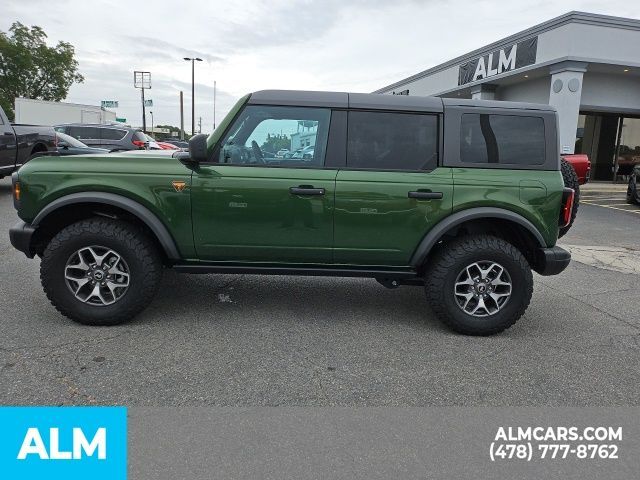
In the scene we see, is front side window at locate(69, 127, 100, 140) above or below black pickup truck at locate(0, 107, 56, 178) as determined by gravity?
above

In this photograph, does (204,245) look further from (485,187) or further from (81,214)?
(485,187)

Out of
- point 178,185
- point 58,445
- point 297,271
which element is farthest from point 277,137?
point 58,445

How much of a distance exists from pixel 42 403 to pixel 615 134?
22640mm

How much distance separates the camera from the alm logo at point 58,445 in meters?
2.25

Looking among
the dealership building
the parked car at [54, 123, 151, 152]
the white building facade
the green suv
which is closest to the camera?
the green suv

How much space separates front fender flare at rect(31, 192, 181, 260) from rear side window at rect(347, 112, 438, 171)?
1.57m

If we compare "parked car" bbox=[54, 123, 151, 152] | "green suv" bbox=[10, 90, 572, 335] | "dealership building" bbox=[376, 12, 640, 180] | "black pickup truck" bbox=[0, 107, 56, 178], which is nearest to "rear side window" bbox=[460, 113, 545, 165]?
"green suv" bbox=[10, 90, 572, 335]

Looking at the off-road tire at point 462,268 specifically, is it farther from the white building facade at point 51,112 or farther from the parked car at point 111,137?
the white building facade at point 51,112

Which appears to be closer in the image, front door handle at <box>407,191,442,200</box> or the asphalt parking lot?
the asphalt parking lot

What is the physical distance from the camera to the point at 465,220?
3.70m

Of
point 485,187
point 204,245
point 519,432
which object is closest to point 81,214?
point 204,245

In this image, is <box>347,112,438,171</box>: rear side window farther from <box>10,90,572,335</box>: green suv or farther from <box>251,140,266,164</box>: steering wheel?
<box>251,140,266,164</box>: steering wheel

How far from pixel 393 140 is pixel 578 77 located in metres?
14.6

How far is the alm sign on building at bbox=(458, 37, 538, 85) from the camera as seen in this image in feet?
53.6
